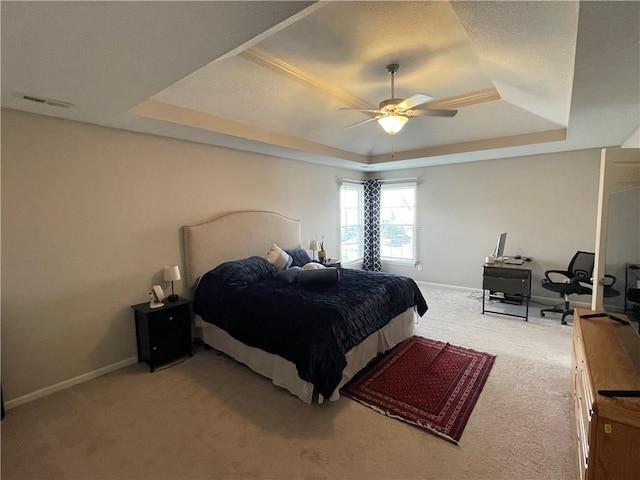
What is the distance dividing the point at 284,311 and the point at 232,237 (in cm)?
173

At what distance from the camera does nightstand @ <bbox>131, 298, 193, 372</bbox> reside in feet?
10.1

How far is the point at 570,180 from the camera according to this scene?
4781 mm

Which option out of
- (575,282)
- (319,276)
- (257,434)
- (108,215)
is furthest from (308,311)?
(575,282)

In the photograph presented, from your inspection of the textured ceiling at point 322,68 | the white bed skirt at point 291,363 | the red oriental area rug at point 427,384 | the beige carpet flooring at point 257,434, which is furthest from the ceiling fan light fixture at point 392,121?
the beige carpet flooring at point 257,434

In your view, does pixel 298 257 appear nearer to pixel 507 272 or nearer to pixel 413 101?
pixel 413 101

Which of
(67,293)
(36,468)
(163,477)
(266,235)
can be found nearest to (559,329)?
(266,235)

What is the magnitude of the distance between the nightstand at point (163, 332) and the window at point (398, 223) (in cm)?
462

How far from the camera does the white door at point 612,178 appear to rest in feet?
7.22

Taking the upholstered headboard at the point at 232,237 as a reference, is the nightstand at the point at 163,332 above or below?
below

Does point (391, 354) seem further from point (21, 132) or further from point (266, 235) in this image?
point (21, 132)

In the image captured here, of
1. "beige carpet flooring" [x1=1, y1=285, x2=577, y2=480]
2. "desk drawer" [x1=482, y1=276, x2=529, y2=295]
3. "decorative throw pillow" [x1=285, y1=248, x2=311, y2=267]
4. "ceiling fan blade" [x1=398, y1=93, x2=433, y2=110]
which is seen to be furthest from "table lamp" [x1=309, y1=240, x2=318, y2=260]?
"ceiling fan blade" [x1=398, y1=93, x2=433, y2=110]

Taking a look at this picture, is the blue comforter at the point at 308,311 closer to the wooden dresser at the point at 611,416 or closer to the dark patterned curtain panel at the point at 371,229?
the wooden dresser at the point at 611,416

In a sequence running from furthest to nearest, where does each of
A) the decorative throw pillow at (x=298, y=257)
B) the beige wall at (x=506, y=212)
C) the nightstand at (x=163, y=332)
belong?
1. the beige wall at (x=506, y=212)
2. the decorative throw pillow at (x=298, y=257)
3. the nightstand at (x=163, y=332)

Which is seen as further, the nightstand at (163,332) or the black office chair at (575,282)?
the black office chair at (575,282)
